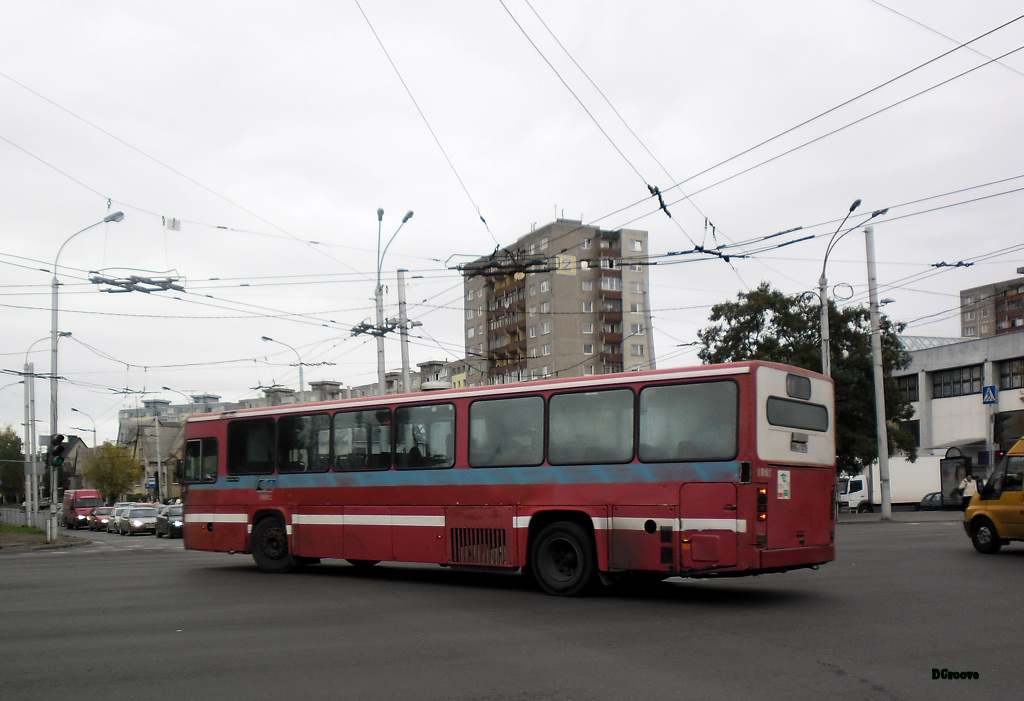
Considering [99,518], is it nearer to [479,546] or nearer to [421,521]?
[421,521]

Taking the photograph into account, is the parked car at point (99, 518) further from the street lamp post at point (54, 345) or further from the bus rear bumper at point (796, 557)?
the bus rear bumper at point (796, 557)

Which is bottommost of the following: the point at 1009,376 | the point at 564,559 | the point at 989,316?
the point at 564,559

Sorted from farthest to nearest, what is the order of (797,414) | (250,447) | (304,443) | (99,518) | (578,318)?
(578,318)
(99,518)
(250,447)
(304,443)
(797,414)

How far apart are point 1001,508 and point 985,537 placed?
25.4 inches

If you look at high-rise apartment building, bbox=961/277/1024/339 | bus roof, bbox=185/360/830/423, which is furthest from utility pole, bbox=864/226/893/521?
high-rise apartment building, bbox=961/277/1024/339

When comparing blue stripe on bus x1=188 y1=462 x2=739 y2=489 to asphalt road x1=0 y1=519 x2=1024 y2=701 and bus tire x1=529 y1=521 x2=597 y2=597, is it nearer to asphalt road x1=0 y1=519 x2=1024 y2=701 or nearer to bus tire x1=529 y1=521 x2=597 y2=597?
bus tire x1=529 y1=521 x2=597 y2=597

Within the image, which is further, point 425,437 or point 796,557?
point 425,437

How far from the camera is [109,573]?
18.2 metres

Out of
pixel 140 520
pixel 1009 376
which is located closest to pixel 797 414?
pixel 140 520

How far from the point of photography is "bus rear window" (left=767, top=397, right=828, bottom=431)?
39.4 ft

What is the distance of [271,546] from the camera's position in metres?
17.1

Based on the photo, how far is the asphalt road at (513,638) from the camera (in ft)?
23.6

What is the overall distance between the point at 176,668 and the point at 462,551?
21.3 ft

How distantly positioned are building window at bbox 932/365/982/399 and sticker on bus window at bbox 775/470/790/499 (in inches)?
2195
